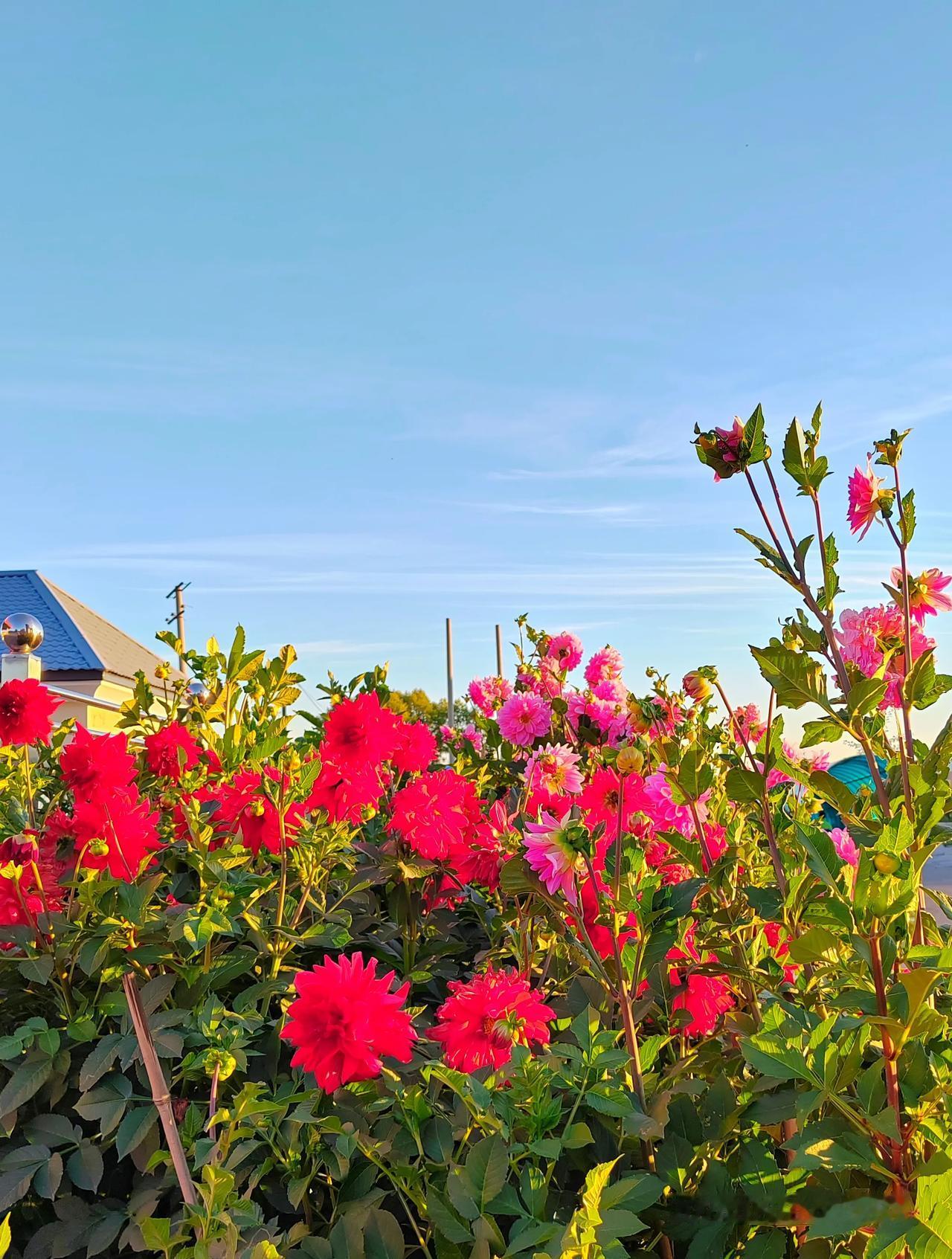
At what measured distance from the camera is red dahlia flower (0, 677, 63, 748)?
79.4 inches

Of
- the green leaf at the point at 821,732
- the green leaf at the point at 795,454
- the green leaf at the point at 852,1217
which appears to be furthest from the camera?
the green leaf at the point at 795,454

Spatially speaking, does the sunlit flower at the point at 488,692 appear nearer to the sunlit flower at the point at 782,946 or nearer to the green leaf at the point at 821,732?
the sunlit flower at the point at 782,946

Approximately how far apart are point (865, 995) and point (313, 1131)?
716 mm

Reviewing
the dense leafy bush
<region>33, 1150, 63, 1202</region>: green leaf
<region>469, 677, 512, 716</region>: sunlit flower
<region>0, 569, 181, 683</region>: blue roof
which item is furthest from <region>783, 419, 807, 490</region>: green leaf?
<region>0, 569, 181, 683</region>: blue roof

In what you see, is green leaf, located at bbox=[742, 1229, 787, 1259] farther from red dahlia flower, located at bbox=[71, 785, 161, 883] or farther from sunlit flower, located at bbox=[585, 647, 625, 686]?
sunlit flower, located at bbox=[585, 647, 625, 686]

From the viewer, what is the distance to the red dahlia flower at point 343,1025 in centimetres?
110

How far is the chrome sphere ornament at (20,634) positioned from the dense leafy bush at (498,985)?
4.37 feet

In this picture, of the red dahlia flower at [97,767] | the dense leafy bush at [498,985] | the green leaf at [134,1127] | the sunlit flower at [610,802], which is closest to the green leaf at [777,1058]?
the dense leafy bush at [498,985]

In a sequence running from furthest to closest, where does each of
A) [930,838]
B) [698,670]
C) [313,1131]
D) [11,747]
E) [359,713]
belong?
1. [11,747]
2. [359,713]
3. [698,670]
4. [313,1131]
5. [930,838]

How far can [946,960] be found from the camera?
2.52 ft

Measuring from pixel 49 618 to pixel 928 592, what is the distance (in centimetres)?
1545

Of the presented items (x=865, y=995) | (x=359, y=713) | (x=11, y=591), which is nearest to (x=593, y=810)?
(x=359, y=713)

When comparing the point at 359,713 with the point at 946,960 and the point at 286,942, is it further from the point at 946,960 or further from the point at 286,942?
the point at 946,960

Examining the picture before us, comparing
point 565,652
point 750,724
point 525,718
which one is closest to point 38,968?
point 525,718
